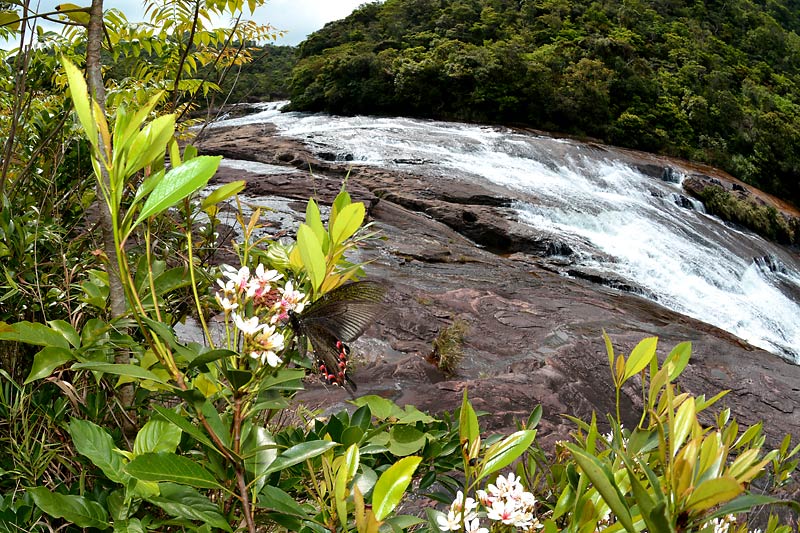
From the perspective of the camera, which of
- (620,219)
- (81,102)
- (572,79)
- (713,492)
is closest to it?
(713,492)

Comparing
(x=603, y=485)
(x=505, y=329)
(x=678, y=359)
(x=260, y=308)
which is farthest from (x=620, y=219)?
(x=603, y=485)

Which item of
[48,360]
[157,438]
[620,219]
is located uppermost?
[48,360]

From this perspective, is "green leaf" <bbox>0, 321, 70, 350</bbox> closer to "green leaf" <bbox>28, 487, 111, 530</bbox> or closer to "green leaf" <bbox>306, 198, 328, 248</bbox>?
"green leaf" <bbox>28, 487, 111, 530</bbox>

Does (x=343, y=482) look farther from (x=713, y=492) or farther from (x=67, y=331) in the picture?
(x=67, y=331)

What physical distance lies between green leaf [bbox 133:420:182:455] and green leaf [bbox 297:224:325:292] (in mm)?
267

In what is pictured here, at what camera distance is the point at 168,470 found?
0.55m

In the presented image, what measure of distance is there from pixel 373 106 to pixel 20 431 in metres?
23.4

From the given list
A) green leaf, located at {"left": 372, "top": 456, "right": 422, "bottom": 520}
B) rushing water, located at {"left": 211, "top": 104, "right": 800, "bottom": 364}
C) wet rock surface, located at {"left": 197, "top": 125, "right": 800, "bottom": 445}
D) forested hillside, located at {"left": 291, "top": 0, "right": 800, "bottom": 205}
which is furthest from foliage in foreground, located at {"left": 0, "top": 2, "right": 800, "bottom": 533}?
forested hillside, located at {"left": 291, "top": 0, "right": 800, "bottom": 205}

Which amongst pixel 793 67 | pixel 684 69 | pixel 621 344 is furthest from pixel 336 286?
pixel 793 67

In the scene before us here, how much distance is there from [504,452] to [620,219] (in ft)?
37.1

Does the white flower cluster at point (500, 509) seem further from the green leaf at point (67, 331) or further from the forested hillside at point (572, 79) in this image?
the forested hillside at point (572, 79)

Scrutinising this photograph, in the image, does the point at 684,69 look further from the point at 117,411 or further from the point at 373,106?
the point at 117,411

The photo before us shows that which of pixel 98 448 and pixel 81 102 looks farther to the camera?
pixel 98 448

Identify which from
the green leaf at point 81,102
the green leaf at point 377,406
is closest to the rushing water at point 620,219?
the green leaf at point 377,406
